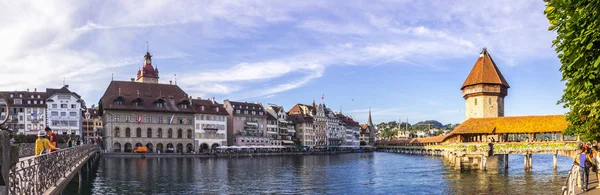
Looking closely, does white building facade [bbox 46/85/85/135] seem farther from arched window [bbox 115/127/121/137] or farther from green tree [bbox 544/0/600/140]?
green tree [bbox 544/0/600/140]

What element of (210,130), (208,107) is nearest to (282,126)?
(208,107)

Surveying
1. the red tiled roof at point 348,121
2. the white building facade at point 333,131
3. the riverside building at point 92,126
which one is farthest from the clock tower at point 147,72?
the red tiled roof at point 348,121

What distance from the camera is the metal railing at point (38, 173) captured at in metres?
10.3

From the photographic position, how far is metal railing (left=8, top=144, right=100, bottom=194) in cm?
1030

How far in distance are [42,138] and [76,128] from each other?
8737cm

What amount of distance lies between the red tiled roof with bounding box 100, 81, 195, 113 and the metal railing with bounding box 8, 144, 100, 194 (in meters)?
73.0

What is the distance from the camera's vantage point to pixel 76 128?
98875mm

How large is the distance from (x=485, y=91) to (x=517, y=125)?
73.4ft

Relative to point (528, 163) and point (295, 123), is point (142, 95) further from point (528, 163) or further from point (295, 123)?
point (528, 163)

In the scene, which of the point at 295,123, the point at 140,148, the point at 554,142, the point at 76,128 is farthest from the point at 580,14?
the point at 295,123

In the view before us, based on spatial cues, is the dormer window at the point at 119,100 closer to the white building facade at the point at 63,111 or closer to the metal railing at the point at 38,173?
the white building facade at the point at 63,111

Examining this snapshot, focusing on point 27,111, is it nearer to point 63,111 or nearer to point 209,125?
point 63,111

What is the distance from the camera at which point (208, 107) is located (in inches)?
4151

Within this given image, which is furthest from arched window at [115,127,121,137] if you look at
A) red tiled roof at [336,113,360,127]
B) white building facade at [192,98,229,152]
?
red tiled roof at [336,113,360,127]
